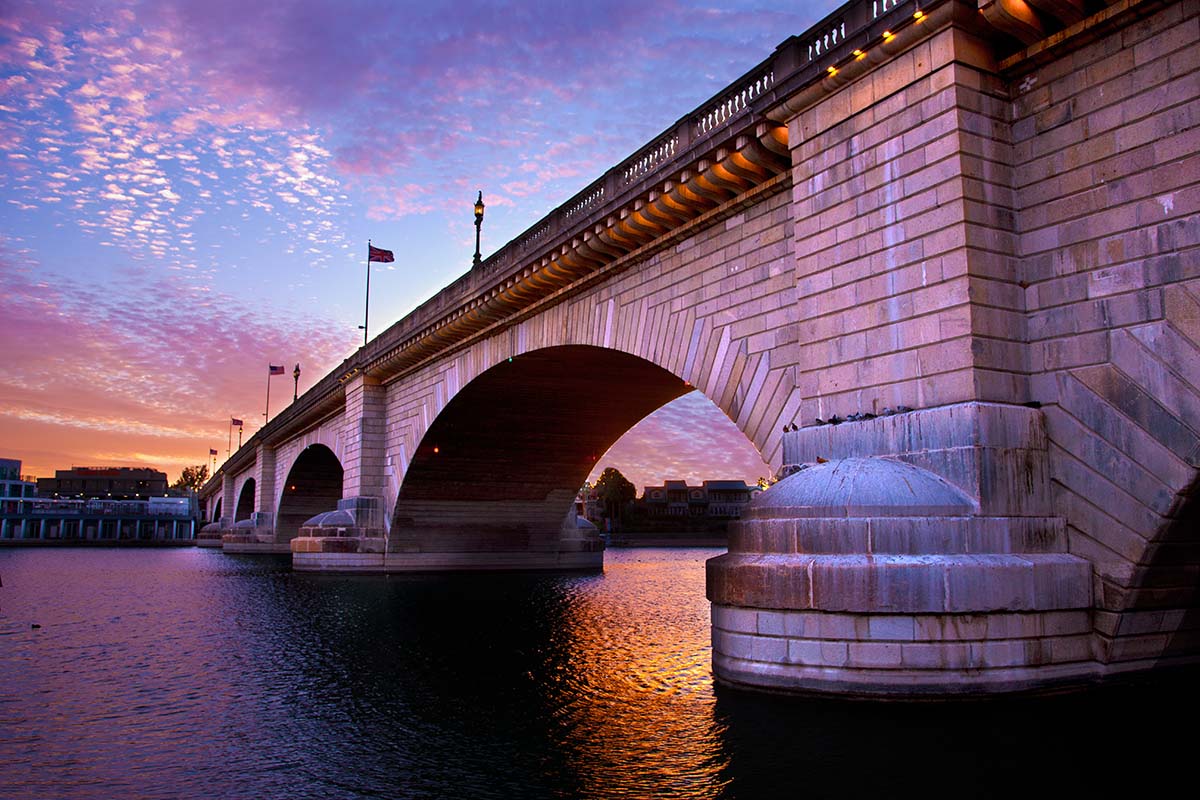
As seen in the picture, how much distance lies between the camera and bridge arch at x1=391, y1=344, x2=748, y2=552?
3048 centimetres

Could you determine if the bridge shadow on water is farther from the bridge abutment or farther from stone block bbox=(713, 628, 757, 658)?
stone block bbox=(713, 628, 757, 658)

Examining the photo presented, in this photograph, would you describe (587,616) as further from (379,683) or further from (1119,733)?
(1119,733)

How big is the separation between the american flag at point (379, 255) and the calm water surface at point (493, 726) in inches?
945

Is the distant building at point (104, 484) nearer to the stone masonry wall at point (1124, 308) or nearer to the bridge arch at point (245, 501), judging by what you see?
the bridge arch at point (245, 501)

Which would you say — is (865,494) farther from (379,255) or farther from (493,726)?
(379,255)

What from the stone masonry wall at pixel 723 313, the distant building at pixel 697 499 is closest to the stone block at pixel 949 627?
the stone masonry wall at pixel 723 313

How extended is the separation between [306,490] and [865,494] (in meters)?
65.8

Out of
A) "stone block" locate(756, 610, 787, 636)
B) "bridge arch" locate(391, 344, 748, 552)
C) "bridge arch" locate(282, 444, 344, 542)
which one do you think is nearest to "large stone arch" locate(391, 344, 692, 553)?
"bridge arch" locate(391, 344, 748, 552)

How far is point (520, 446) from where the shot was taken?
126 ft

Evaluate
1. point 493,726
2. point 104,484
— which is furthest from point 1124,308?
point 104,484

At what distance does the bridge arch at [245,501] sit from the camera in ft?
319

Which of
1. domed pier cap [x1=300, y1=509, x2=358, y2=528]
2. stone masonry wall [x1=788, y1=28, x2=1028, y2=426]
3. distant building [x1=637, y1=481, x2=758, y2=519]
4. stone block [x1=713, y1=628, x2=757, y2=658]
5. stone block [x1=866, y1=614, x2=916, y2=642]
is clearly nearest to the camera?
stone block [x1=866, y1=614, x2=916, y2=642]

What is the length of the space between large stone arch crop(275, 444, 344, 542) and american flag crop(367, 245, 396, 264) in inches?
907

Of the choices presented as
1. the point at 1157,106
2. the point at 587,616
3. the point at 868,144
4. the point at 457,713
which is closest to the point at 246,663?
the point at 457,713
